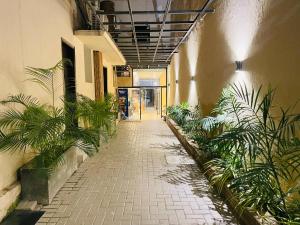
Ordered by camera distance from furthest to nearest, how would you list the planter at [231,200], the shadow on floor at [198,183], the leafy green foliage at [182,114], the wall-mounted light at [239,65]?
the leafy green foliage at [182,114], the wall-mounted light at [239,65], the shadow on floor at [198,183], the planter at [231,200]

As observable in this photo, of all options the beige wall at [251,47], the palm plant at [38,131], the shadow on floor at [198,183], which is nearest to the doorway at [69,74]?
the palm plant at [38,131]

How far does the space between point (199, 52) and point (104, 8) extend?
2934mm

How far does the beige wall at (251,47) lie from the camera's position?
2.74m

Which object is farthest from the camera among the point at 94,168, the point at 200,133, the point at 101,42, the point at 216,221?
the point at 101,42

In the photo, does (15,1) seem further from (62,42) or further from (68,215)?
(68,215)

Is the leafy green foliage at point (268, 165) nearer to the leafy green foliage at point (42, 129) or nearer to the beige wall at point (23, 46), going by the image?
the leafy green foliage at point (42, 129)

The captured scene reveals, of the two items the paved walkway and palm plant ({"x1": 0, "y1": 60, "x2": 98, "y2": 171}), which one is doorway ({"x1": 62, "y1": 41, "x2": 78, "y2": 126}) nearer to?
the paved walkway

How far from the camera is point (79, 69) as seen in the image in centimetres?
647

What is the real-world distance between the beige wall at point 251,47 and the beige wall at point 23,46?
3278mm

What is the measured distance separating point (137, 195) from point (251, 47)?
2.74 metres

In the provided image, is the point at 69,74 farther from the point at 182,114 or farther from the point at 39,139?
the point at 182,114

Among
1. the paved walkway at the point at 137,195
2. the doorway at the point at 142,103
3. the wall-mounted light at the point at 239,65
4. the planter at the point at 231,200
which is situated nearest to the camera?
the planter at the point at 231,200

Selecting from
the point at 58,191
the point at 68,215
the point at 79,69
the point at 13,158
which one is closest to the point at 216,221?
the point at 68,215

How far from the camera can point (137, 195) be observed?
3539 millimetres
